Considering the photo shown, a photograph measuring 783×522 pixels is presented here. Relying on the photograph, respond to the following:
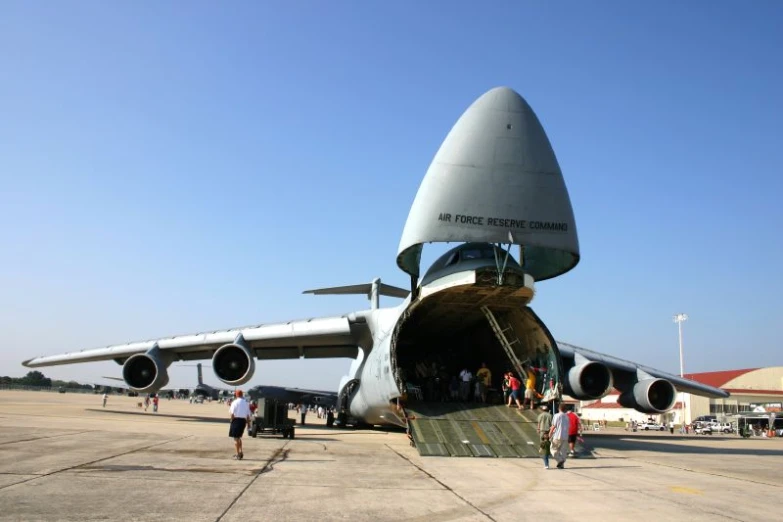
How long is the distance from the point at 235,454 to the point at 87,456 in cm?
210

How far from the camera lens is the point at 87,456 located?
878 cm

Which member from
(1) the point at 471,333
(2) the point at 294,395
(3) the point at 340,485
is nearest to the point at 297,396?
(2) the point at 294,395

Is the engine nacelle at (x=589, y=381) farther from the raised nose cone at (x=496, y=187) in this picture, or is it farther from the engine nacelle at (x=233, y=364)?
the engine nacelle at (x=233, y=364)

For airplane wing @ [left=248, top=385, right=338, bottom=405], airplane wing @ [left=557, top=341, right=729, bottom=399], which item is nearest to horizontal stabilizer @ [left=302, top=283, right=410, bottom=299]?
airplane wing @ [left=557, top=341, right=729, bottom=399]

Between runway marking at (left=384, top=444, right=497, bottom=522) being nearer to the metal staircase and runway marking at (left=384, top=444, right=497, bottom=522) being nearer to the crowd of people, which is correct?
the crowd of people

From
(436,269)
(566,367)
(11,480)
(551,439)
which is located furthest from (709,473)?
(11,480)

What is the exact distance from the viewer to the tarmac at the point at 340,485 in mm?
5492

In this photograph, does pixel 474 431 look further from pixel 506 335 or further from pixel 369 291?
pixel 369 291

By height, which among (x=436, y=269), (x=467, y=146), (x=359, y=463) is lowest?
(x=359, y=463)

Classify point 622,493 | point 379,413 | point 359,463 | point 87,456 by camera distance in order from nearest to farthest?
point 622,493 < point 87,456 < point 359,463 < point 379,413

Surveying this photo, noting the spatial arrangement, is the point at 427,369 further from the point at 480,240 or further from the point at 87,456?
the point at 87,456

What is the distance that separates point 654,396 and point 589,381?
191cm

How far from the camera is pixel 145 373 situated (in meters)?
20.5

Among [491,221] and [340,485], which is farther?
[491,221]
